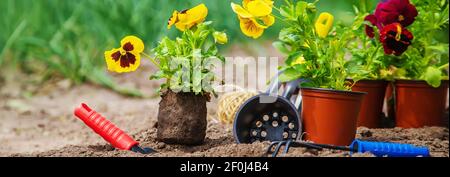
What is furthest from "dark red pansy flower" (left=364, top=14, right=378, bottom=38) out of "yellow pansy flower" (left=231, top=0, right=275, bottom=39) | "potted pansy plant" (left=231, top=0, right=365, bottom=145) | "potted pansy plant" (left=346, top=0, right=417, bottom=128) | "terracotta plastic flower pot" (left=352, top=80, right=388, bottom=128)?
"yellow pansy flower" (left=231, top=0, right=275, bottom=39)

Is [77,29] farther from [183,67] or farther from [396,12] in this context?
[396,12]

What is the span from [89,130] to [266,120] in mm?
1409

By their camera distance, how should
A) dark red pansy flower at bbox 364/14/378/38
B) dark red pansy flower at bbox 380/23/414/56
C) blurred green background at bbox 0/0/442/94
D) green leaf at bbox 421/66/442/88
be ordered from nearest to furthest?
dark red pansy flower at bbox 380/23/414/56 < dark red pansy flower at bbox 364/14/378/38 < green leaf at bbox 421/66/442/88 < blurred green background at bbox 0/0/442/94

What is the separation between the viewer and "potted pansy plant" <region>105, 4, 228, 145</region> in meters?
2.19

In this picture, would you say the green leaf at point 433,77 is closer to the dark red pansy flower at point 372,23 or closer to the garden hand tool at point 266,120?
the dark red pansy flower at point 372,23

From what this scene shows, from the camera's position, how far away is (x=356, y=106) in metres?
2.22

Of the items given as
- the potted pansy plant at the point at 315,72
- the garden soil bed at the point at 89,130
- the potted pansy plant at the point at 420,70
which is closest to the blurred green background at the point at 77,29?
the garden soil bed at the point at 89,130

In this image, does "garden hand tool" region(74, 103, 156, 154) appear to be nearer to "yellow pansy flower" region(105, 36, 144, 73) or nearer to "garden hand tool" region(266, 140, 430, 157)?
"yellow pansy flower" region(105, 36, 144, 73)

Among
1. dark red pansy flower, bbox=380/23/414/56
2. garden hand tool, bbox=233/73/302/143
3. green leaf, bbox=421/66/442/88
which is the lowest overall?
garden hand tool, bbox=233/73/302/143

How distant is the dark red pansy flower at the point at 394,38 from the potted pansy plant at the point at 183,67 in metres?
0.51

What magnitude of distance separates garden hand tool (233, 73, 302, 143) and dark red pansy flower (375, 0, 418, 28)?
41 cm

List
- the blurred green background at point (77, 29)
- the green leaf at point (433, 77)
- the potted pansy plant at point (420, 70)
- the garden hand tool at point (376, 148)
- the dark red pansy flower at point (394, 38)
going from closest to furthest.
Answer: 1. the garden hand tool at point (376, 148)
2. the dark red pansy flower at point (394, 38)
3. the green leaf at point (433, 77)
4. the potted pansy plant at point (420, 70)
5. the blurred green background at point (77, 29)

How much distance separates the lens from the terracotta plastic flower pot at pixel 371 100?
106 inches

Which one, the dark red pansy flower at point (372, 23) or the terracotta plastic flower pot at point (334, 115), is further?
the dark red pansy flower at point (372, 23)
